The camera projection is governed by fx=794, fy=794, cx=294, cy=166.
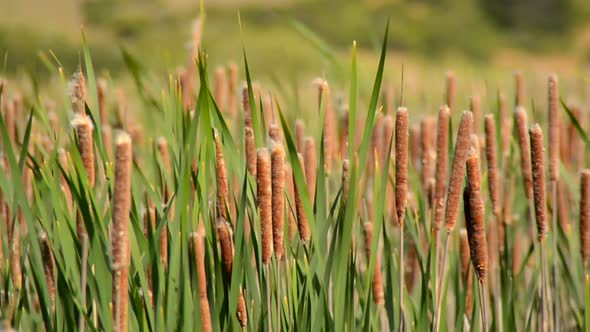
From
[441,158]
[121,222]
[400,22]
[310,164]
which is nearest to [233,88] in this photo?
[310,164]

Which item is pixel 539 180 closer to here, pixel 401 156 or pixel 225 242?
pixel 401 156

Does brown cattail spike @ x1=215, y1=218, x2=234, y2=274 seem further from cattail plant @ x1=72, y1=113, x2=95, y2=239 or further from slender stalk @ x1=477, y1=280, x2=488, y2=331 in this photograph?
slender stalk @ x1=477, y1=280, x2=488, y2=331

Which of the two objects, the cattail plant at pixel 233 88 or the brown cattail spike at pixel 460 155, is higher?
the cattail plant at pixel 233 88

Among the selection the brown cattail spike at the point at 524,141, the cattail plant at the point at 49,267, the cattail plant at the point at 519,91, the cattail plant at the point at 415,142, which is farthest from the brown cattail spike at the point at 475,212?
the cattail plant at the point at 415,142

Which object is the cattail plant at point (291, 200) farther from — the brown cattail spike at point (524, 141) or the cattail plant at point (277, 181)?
the brown cattail spike at point (524, 141)

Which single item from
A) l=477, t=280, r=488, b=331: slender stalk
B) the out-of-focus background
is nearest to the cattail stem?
l=477, t=280, r=488, b=331: slender stalk

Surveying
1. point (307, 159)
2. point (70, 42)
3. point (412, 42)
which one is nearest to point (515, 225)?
point (307, 159)
